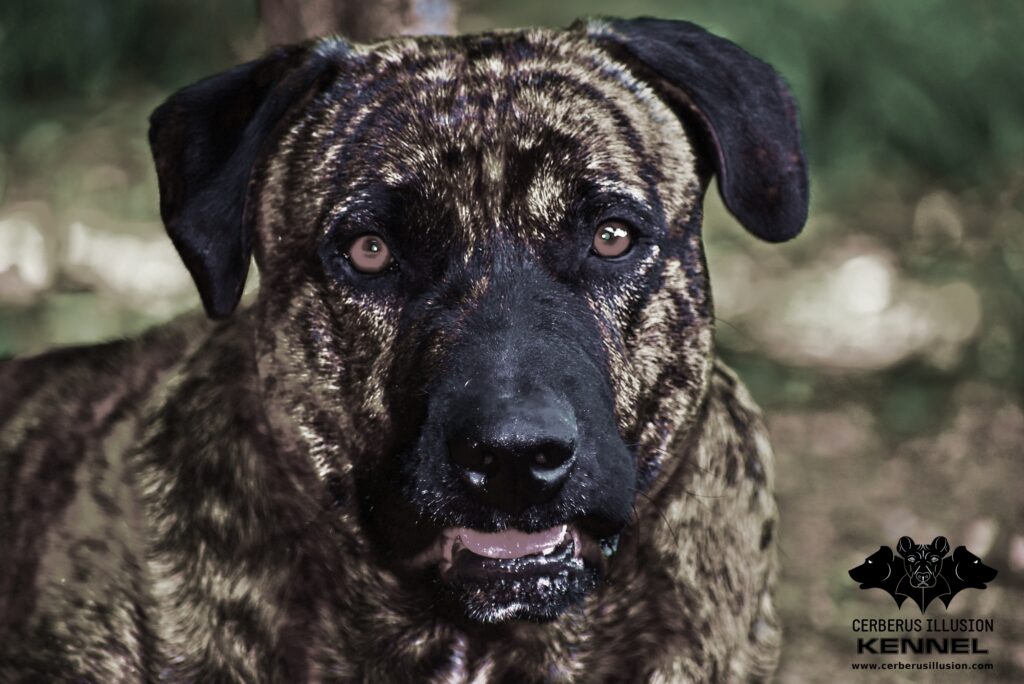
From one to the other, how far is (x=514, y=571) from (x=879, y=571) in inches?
98.8

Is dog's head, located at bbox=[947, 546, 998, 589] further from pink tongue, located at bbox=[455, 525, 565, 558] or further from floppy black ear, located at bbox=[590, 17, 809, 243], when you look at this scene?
pink tongue, located at bbox=[455, 525, 565, 558]

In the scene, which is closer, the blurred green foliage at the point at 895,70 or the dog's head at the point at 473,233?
the dog's head at the point at 473,233

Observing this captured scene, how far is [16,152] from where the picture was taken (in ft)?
24.1

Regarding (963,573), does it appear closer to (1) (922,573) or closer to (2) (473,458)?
(1) (922,573)

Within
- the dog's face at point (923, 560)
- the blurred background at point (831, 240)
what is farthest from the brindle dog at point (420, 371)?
the blurred background at point (831, 240)

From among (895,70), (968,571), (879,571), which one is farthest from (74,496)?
(895,70)

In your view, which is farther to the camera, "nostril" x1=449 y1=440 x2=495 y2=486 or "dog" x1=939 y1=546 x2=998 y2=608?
"dog" x1=939 y1=546 x2=998 y2=608

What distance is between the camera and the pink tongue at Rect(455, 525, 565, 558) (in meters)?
3.49

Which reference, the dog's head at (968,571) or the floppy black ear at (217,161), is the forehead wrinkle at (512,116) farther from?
the dog's head at (968,571)

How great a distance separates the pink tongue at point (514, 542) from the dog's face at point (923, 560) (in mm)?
2110

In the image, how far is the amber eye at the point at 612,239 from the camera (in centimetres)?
370

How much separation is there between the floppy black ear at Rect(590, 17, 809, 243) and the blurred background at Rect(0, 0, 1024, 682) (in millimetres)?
2251

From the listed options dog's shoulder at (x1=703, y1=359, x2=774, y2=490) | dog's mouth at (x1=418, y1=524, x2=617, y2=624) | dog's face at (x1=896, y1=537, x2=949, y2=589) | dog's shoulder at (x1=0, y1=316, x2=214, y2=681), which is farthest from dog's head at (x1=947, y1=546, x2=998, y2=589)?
dog's shoulder at (x1=0, y1=316, x2=214, y2=681)

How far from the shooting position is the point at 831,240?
7512 millimetres
